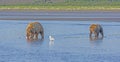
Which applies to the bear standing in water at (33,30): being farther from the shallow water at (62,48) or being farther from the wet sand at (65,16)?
the wet sand at (65,16)

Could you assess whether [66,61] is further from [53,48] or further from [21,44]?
[21,44]

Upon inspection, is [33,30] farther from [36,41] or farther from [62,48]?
[62,48]

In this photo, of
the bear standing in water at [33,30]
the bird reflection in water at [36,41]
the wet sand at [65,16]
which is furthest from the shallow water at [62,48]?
the wet sand at [65,16]

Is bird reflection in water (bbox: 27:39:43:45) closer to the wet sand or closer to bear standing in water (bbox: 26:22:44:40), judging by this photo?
bear standing in water (bbox: 26:22:44:40)

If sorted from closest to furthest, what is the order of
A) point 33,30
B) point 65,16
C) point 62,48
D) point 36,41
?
1. point 62,48
2. point 36,41
3. point 33,30
4. point 65,16

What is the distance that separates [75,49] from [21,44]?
9.38 ft

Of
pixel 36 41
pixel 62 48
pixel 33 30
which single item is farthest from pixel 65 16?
pixel 62 48

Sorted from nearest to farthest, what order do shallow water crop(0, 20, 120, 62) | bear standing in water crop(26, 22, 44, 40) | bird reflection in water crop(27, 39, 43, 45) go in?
shallow water crop(0, 20, 120, 62) → bird reflection in water crop(27, 39, 43, 45) → bear standing in water crop(26, 22, 44, 40)

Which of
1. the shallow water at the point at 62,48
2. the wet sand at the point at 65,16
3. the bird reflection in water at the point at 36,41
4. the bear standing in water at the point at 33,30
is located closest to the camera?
the shallow water at the point at 62,48

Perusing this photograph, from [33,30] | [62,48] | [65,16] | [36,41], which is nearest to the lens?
[62,48]

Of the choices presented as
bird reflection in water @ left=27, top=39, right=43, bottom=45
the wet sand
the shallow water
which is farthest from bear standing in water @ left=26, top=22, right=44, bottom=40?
the wet sand

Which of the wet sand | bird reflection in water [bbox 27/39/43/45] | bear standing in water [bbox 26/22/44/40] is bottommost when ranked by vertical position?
the wet sand

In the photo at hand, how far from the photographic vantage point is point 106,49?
2347cm

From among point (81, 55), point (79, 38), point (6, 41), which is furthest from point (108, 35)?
point (81, 55)
